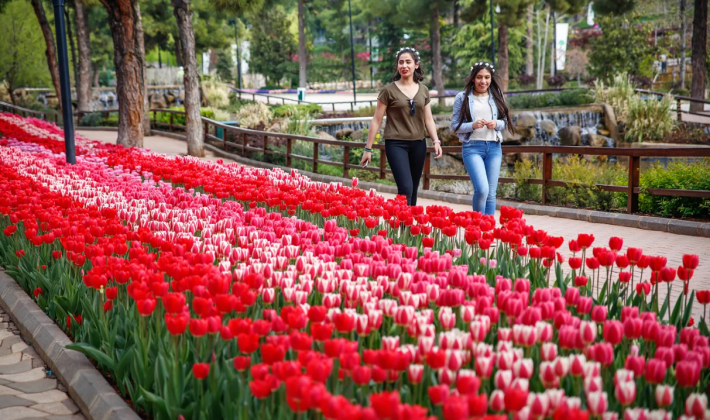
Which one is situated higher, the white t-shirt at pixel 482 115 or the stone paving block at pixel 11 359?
the white t-shirt at pixel 482 115

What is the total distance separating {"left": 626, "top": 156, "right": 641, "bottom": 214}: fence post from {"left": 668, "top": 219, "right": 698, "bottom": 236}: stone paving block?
104 cm

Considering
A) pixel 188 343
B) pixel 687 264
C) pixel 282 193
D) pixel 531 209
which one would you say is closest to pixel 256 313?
pixel 188 343

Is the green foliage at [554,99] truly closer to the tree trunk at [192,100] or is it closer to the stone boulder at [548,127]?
the stone boulder at [548,127]

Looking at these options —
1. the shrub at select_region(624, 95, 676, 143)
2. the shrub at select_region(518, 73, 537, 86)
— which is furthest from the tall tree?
the shrub at select_region(518, 73, 537, 86)

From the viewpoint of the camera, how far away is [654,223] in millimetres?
9477

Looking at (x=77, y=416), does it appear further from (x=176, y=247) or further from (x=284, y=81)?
(x=284, y=81)

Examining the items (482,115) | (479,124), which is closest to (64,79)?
(482,115)

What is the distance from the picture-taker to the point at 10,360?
4648mm

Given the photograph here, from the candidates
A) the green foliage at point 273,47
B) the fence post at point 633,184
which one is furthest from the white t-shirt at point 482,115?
the green foliage at point 273,47

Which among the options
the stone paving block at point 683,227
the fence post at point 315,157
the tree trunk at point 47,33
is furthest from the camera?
the tree trunk at point 47,33

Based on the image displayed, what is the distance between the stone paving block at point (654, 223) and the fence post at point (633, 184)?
646 millimetres

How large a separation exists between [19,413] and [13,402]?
0.65 ft

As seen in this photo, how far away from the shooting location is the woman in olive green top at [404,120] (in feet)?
25.2

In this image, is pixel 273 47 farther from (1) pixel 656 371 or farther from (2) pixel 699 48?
(1) pixel 656 371
